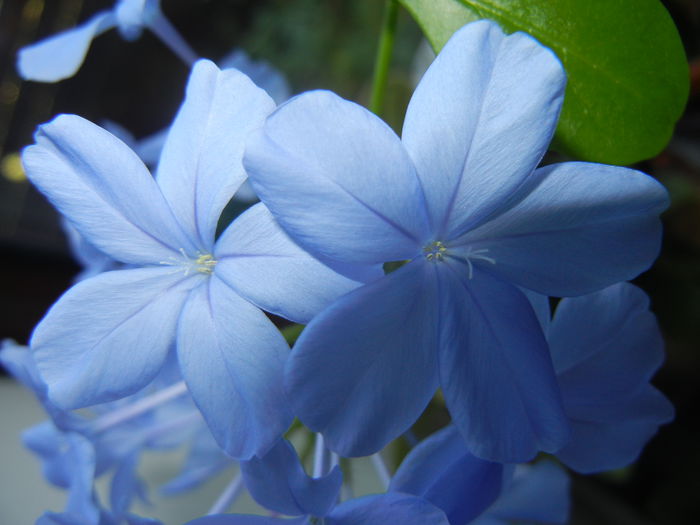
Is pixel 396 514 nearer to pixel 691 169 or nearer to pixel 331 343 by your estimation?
pixel 331 343

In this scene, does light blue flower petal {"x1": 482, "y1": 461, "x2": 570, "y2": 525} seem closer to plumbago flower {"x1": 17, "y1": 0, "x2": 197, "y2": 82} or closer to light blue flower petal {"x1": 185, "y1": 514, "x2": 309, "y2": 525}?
light blue flower petal {"x1": 185, "y1": 514, "x2": 309, "y2": 525}

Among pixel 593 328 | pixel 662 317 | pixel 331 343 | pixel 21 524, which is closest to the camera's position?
pixel 331 343

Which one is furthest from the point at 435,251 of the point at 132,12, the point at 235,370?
the point at 132,12

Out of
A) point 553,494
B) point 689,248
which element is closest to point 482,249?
point 553,494

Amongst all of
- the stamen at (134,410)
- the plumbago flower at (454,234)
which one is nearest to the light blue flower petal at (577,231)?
the plumbago flower at (454,234)

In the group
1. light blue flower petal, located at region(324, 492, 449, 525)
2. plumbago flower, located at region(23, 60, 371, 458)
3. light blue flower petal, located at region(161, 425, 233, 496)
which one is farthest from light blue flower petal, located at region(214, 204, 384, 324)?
light blue flower petal, located at region(161, 425, 233, 496)
